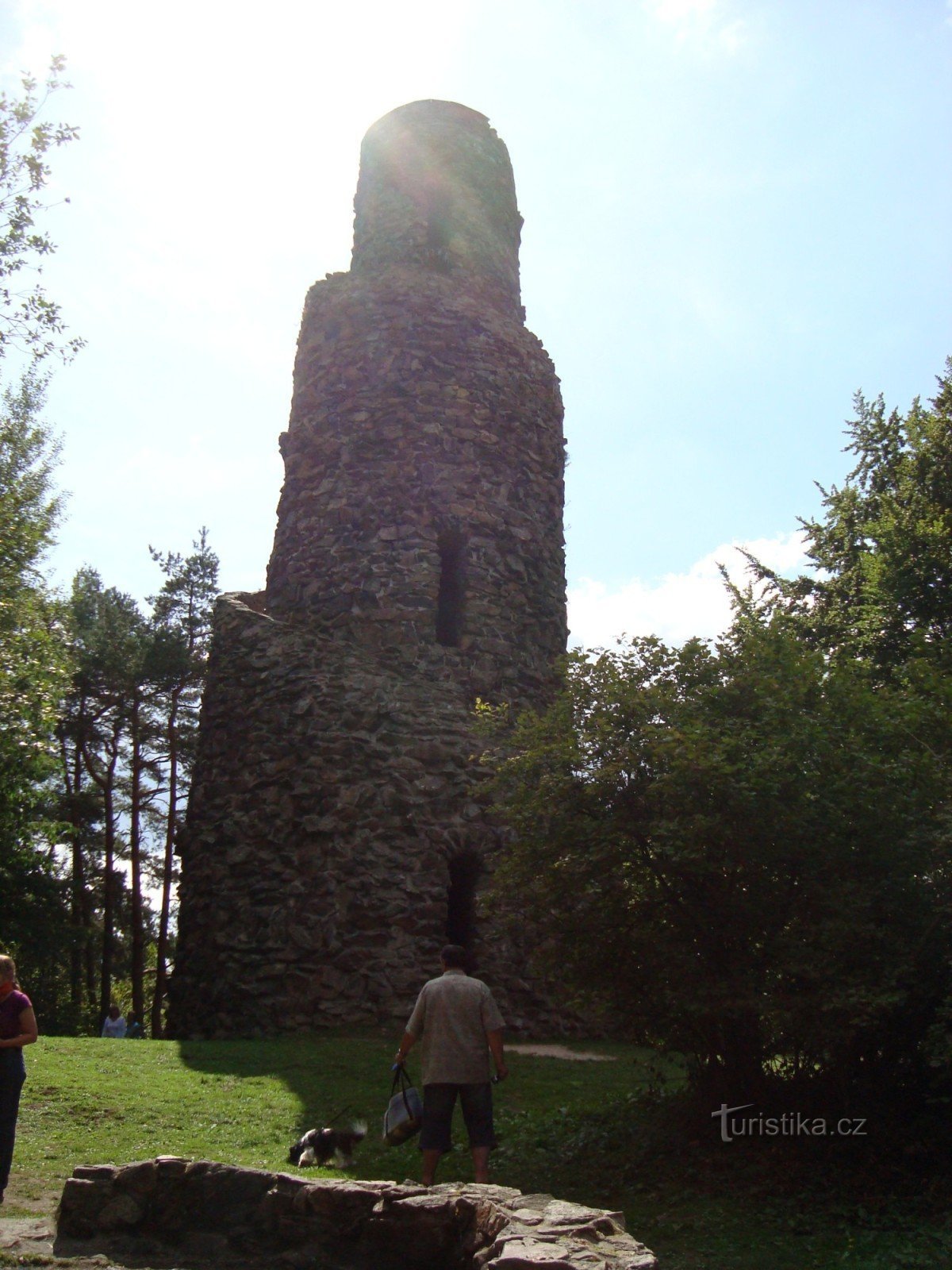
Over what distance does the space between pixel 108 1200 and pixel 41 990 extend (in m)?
23.8

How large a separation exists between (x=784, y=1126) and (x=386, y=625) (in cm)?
884

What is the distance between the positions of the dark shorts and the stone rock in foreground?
58.5 inches

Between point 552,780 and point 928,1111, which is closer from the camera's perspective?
point 928,1111

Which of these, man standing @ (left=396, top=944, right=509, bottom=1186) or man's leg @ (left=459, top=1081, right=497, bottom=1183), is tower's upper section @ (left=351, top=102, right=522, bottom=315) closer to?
man standing @ (left=396, top=944, right=509, bottom=1186)

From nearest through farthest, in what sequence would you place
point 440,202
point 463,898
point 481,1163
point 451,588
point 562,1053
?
point 481,1163 < point 562,1053 < point 463,898 < point 451,588 < point 440,202

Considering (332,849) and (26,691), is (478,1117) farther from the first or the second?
(26,691)

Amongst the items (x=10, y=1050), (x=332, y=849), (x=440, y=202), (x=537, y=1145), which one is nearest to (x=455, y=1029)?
(x=537, y=1145)

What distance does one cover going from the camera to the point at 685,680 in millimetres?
7871

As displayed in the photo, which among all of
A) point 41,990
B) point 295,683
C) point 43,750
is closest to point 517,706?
point 295,683

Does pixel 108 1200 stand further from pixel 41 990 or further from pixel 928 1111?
pixel 41 990

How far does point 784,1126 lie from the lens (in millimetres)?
6859

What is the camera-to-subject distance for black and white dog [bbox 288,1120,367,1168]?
7.15 metres

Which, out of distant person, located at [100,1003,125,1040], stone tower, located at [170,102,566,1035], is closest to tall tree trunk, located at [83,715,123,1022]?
distant person, located at [100,1003,125,1040]

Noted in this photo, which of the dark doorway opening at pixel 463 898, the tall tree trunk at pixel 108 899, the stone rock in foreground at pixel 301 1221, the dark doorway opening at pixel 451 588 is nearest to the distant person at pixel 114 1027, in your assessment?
the dark doorway opening at pixel 463 898
